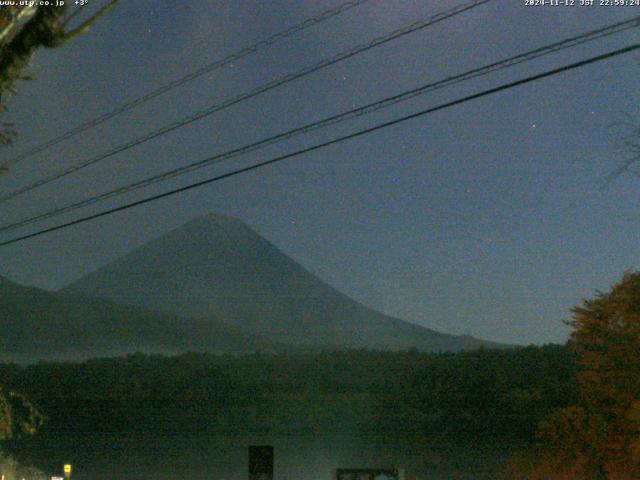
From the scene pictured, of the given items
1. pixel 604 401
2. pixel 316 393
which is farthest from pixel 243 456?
pixel 604 401

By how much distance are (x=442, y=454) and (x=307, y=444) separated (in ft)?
56.6

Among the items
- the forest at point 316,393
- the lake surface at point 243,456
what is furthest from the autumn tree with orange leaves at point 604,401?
the forest at point 316,393

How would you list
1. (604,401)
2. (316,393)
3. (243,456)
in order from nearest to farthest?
(604,401)
(243,456)
(316,393)

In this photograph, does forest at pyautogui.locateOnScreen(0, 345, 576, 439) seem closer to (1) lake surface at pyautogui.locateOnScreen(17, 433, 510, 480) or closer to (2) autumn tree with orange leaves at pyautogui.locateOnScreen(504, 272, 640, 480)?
(1) lake surface at pyautogui.locateOnScreen(17, 433, 510, 480)

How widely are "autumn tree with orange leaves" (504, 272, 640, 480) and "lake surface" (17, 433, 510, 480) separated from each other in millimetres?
15809

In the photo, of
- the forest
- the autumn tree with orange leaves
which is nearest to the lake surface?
the forest

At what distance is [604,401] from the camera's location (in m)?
36.7

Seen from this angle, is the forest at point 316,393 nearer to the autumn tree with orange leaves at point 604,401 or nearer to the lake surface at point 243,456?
the lake surface at point 243,456

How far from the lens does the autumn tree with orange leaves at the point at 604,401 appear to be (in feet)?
104

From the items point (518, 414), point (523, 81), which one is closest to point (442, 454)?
point (518, 414)

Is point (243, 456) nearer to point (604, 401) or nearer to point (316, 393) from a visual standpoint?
point (316, 393)

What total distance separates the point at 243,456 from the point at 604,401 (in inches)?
1775

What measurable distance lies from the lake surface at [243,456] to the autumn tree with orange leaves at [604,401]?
15.8 metres

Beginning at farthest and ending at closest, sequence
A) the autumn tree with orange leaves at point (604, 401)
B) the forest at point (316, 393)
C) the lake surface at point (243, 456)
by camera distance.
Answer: the forest at point (316, 393) < the lake surface at point (243, 456) < the autumn tree with orange leaves at point (604, 401)
